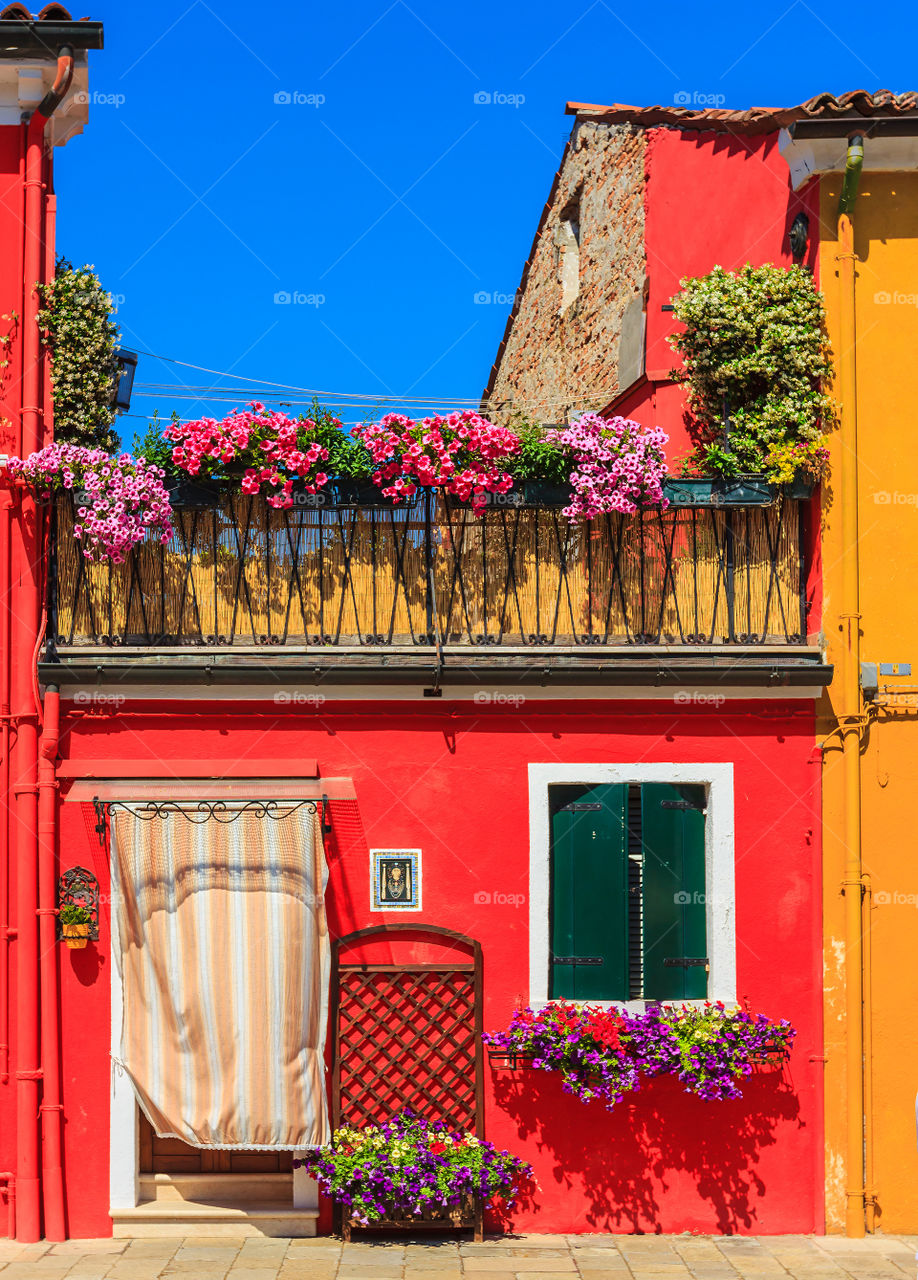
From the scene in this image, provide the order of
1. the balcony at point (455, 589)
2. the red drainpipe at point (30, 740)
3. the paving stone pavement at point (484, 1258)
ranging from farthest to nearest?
1. the balcony at point (455, 589)
2. the red drainpipe at point (30, 740)
3. the paving stone pavement at point (484, 1258)

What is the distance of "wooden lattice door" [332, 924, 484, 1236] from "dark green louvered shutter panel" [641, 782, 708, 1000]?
1273mm

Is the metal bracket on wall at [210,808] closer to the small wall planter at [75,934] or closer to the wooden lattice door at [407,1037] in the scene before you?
the small wall planter at [75,934]

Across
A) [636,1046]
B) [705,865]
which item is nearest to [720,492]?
[705,865]

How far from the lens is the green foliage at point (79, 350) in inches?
351

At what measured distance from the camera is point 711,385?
9273mm

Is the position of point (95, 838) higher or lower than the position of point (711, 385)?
lower

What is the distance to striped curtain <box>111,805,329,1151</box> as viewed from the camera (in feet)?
27.6

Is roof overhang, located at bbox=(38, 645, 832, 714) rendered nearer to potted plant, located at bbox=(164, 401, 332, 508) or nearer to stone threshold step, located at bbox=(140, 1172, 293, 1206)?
potted plant, located at bbox=(164, 401, 332, 508)

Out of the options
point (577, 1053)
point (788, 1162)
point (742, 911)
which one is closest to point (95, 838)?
point (577, 1053)

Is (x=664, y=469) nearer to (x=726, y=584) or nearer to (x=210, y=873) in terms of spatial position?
(x=726, y=584)

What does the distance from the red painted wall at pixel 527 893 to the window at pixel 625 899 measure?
271 mm

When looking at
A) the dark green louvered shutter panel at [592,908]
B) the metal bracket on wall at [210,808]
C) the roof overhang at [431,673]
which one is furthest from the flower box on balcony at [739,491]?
the metal bracket on wall at [210,808]

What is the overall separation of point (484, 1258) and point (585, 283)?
10.7 metres

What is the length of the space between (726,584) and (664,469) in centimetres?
98
